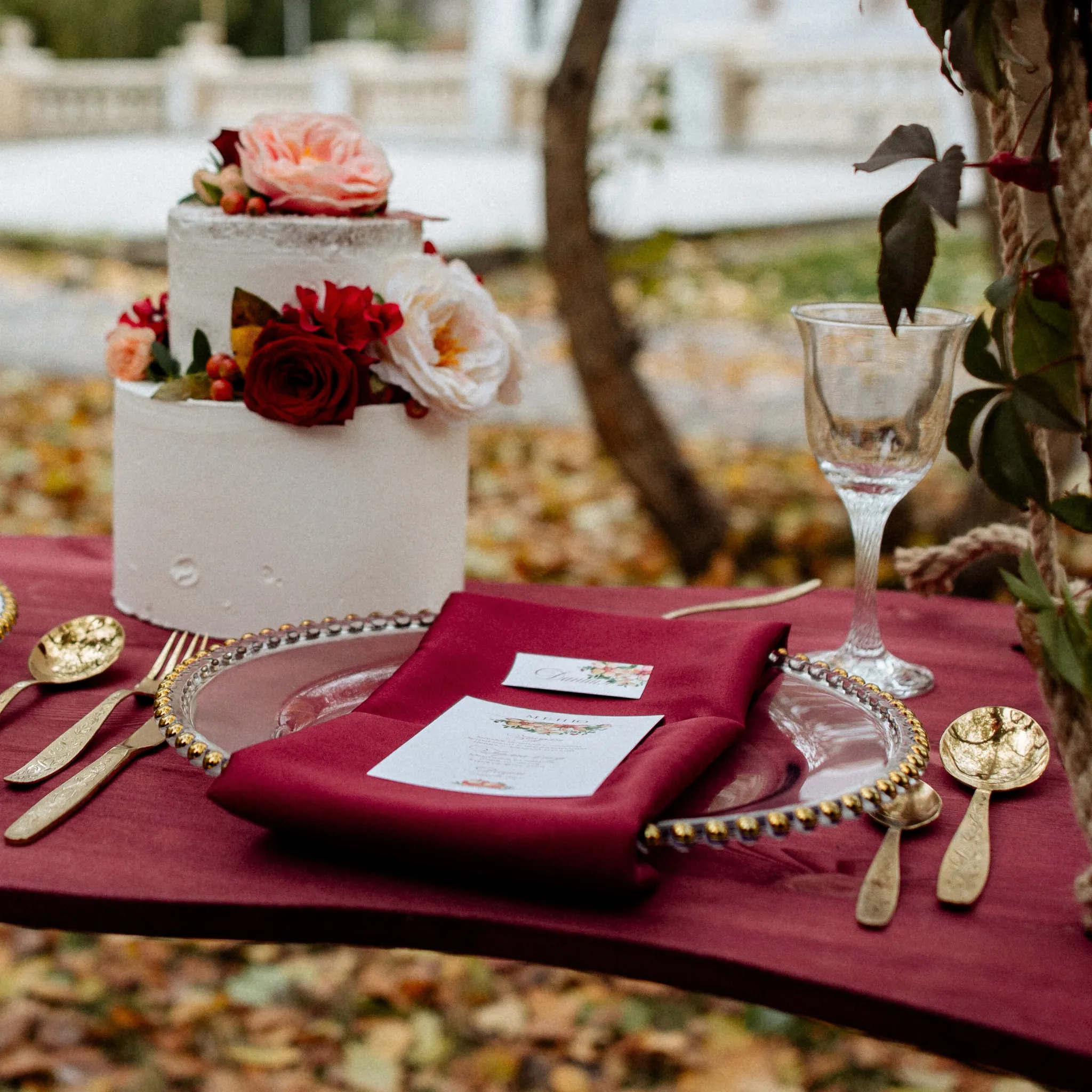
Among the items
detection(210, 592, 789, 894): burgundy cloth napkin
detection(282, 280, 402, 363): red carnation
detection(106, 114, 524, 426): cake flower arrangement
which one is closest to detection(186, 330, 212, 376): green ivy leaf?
detection(106, 114, 524, 426): cake flower arrangement

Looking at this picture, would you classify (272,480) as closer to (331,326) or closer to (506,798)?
(331,326)

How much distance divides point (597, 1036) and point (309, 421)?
3.61ft

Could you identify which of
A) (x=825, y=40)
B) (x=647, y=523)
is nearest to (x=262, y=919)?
(x=647, y=523)

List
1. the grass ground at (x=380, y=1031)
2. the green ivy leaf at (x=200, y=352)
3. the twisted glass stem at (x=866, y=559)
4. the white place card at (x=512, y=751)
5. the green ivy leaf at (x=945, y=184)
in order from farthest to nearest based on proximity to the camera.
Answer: the grass ground at (x=380, y=1031), the green ivy leaf at (x=200, y=352), the twisted glass stem at (x=866, y=559), the white place card at (x=512, y=751), the green ivy leaf at (x=945, y=184)

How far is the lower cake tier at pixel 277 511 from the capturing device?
3.42 feet

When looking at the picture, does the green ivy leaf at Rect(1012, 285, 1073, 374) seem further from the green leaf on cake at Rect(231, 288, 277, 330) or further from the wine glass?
the green leaf on cake at Rect(231, 288, 277, 330)

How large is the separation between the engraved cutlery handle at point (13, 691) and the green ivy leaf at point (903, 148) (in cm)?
66

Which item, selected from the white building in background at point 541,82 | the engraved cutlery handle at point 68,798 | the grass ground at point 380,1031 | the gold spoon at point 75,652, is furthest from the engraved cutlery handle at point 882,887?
the white building in background at point 541,82

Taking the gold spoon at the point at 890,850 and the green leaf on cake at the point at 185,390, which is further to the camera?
the green leaf on cake at the point at 185,390

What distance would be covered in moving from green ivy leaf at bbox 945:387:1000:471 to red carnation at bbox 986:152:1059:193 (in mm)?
103

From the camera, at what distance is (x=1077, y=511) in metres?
0.63

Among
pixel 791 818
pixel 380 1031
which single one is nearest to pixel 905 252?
pixel 791 818

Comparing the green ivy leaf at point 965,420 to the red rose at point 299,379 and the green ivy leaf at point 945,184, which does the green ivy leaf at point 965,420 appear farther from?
the red rose at point 299,379

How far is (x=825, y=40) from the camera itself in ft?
55.4
